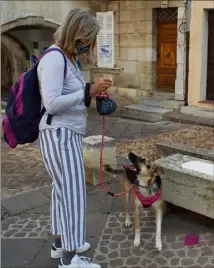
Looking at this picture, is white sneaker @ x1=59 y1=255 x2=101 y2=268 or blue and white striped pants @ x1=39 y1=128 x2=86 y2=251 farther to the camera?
white sneaker @ x1=59 y1=255 x2=101 y2=268

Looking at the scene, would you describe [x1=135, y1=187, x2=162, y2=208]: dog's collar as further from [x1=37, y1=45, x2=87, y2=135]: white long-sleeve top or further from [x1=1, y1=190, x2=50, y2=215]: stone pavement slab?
[x1=1, y1=190, x2=50, y2=215]: stone pavement slab

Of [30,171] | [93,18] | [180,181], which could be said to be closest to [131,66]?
[30,171]

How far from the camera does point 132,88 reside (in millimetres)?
12305

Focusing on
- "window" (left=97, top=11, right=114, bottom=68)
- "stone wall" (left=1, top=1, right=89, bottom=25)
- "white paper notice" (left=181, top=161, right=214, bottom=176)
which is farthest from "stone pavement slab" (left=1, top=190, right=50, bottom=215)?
"window" (left=97, top=11, right=114, bottom=68)

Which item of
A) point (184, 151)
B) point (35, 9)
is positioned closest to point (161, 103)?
point (35, 9)

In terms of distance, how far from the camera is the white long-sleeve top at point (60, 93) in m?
2.71

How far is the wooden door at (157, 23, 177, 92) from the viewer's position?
11344 millimetres

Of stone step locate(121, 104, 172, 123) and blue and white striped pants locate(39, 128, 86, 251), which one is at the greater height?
blue and white striped pants locate(39, 128, 86, 251)

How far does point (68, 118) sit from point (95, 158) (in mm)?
2416

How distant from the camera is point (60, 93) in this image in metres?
2.75

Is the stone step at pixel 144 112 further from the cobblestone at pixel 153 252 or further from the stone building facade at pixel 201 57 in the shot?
the cobblestone at pixel 153 252

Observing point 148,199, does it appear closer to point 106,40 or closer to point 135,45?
point 135,45

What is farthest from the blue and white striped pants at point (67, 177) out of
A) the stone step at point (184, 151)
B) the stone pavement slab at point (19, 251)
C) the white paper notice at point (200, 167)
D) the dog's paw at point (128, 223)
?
the stone step at point (184, 151)

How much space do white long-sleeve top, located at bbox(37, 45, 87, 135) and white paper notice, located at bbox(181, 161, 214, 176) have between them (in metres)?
1.44
